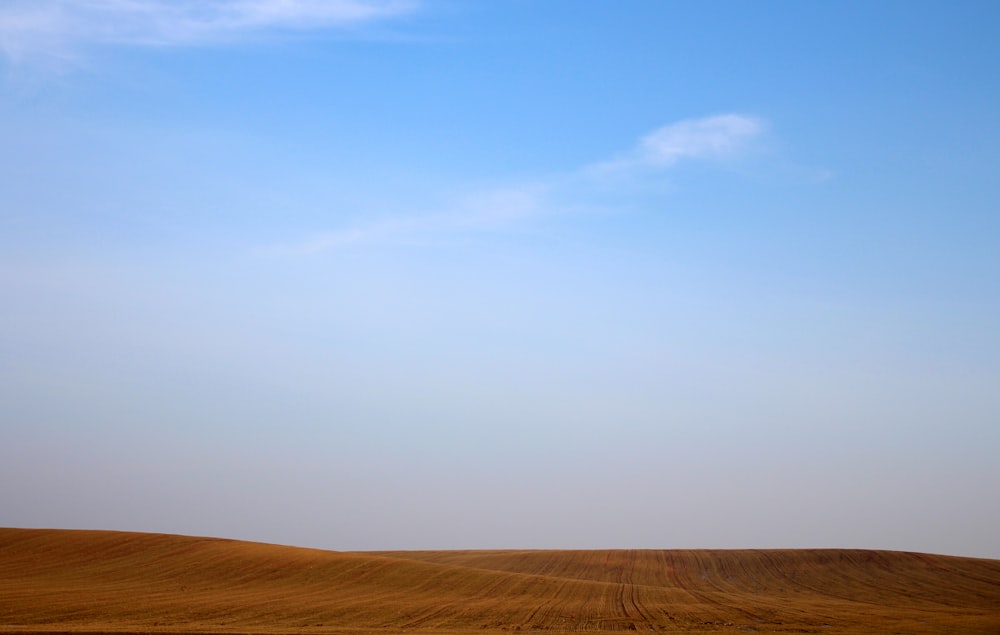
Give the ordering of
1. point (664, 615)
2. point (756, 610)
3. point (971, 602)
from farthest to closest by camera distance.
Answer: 1. point (971, 602)
2. point (756, 610)
3. point (664, 615)

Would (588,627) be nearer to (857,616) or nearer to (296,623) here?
(296,623)

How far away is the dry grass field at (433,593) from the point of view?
3534 centimetres

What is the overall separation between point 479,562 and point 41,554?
4336 cm

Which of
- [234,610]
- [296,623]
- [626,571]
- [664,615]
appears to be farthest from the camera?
[626,571]

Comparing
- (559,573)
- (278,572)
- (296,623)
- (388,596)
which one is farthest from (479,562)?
(296,623)

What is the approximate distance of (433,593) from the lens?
49.2 meters

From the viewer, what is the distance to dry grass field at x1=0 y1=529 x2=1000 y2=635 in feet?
116

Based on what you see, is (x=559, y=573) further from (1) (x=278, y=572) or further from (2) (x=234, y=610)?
(2) (x=234, y=610)

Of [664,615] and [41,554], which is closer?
[664,615]

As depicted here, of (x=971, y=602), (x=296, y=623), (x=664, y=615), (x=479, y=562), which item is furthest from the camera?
(x=479, y=562)

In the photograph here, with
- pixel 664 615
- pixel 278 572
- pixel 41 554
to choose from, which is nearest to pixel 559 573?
pixel 278 572

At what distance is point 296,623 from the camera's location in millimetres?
34750

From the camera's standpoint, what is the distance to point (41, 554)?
56.0 m

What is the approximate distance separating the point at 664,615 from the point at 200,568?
2949cm
